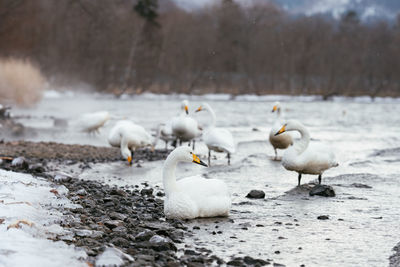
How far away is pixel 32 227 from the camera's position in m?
4.99

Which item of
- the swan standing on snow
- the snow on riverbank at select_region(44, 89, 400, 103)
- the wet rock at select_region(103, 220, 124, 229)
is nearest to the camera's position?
the wet rock at select_region(103, 220, 124, 229)

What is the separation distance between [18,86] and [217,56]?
43.9 metres

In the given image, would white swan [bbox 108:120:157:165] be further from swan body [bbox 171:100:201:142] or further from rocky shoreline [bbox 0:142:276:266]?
rocky shoreline [bbox 0:142:276:266]

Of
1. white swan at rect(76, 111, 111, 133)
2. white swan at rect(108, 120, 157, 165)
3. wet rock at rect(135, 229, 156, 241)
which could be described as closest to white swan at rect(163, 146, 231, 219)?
wet rock at rect(135, 229, 156, 241)

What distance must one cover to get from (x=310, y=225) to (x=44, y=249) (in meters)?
3.27

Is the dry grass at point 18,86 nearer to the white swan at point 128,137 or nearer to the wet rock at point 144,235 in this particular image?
the white swan at point 128,137

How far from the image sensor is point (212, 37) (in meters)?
71.4

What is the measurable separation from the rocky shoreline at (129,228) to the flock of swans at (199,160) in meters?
0.32

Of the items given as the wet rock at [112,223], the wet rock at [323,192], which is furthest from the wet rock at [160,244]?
the wet rock at [323,192]

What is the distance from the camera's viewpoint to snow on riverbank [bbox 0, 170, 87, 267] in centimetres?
425

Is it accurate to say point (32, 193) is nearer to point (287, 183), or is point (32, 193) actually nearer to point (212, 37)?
point (287, 183)

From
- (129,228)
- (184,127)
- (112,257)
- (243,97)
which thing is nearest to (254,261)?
(112,257)

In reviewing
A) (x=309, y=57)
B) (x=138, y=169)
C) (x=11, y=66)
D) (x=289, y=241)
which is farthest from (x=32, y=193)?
(x=309, y=57)

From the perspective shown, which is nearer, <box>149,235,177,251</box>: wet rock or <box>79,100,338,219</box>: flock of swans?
<box>149,235,177,251</box>: wet rock
